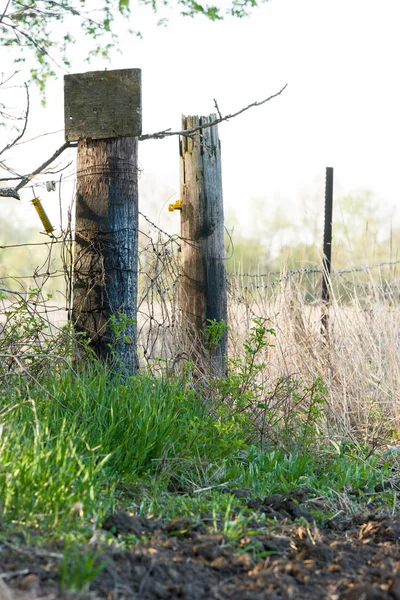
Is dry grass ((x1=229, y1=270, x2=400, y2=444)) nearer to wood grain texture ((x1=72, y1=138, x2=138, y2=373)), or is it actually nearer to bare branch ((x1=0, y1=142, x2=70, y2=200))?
wood grain texture ((x1=72, y1=138, x2=138, y2=373))

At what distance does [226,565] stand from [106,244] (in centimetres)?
273

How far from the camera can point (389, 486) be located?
12.2 ft

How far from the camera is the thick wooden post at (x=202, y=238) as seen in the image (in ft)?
16.4

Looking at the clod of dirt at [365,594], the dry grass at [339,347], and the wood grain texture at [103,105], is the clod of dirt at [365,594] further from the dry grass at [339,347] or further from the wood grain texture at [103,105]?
the wood grain texture at [103,105]

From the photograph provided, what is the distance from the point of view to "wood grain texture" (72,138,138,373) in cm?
441

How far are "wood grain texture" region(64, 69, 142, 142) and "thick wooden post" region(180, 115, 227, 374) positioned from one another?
0.70 metres

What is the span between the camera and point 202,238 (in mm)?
5020

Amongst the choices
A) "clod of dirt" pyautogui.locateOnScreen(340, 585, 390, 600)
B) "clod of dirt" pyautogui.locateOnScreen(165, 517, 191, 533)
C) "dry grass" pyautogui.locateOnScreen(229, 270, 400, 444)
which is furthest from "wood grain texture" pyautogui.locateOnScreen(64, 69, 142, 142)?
"clod of dirt" pyautogui.locateOnScreen(340, 585, 390, 600)

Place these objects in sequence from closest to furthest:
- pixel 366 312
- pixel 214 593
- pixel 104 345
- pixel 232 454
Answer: pixel 214 593 < pixel 232 454 < pixel 104 345 < pixel 366 312

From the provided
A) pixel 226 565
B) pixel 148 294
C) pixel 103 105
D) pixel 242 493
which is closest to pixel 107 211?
pixel 103 105

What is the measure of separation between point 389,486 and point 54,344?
2.25 meters

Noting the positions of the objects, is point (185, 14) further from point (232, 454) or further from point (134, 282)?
point (232, 454)

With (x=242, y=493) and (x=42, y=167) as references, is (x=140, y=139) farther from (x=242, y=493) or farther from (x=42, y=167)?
(x=242, y=493)

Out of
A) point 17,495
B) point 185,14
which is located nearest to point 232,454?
point 17,495
